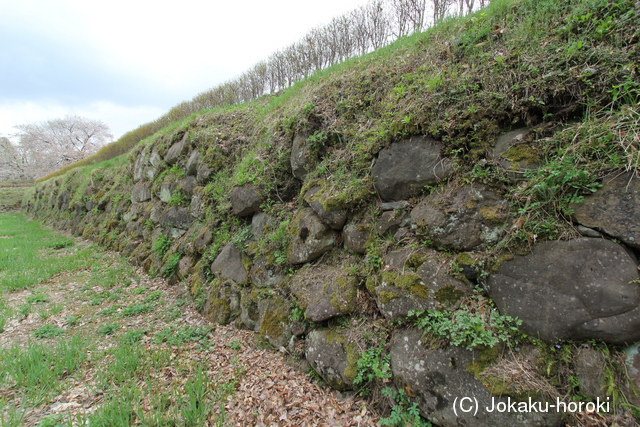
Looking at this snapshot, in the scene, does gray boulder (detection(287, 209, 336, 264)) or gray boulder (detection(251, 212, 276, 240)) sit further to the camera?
gray boulder (detection(251, 212, 276, 240))

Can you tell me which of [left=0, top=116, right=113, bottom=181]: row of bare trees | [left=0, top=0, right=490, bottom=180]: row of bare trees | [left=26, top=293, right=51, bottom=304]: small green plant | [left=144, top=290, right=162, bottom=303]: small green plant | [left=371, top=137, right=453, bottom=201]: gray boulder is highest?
[left=0, top=116, right=113, bottom=181]: row of bare trees

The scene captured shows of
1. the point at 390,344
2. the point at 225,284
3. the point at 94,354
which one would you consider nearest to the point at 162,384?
the point at 94,354

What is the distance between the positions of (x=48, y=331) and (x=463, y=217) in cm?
612

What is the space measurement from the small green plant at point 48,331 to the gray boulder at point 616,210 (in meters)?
6.69

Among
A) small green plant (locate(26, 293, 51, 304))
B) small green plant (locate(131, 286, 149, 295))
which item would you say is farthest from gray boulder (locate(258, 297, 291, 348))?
small green plant (locate(26, 293, 51, 304))

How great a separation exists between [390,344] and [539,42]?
346cm

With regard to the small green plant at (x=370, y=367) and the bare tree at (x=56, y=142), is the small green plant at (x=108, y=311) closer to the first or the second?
the small green plant at (x=370, y=367)

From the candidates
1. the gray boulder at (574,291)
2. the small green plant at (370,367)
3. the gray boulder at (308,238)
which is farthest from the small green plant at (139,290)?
the gray boulder at (574,291)

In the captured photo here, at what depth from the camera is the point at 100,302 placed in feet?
17.3

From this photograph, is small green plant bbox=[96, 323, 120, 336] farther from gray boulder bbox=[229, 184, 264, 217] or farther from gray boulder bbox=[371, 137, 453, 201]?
gray boulder bbox=[371, 137, 453, 201]

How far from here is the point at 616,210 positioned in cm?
199

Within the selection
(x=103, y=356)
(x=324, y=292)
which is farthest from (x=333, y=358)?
(x=103, y=356)

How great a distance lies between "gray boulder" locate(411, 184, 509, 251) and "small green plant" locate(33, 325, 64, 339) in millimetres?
5530

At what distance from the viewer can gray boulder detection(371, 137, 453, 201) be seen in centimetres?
293
